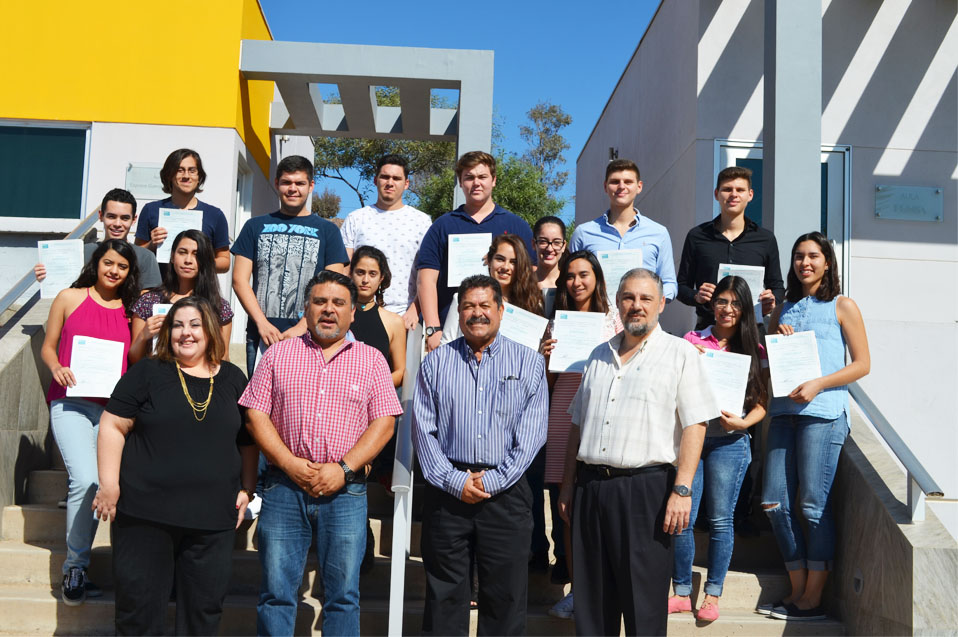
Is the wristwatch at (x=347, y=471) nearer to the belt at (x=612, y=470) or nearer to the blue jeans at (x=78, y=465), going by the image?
the belt at (x=612, y=470)

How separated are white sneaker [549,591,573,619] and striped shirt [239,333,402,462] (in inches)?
61.9

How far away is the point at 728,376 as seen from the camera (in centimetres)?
507

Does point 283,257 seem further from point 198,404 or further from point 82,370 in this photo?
point 198,404

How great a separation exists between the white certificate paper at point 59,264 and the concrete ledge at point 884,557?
5429 mm

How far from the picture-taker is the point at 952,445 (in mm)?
8977

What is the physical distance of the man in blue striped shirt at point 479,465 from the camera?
4.20 meters

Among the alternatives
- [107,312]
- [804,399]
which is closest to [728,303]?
[804,399]

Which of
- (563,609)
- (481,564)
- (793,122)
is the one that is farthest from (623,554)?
(793,122)

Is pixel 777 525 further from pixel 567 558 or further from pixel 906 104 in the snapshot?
pixel 906 104

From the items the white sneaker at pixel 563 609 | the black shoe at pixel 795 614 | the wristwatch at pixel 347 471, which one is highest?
the wristwatch at pixel 347 471

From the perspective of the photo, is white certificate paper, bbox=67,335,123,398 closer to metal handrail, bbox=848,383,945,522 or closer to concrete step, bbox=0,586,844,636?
concrete step, bbox=0,586,844,636

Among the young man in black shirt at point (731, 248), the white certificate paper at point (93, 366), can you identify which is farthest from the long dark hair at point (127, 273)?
the young man in black shirt at point (731, 248)

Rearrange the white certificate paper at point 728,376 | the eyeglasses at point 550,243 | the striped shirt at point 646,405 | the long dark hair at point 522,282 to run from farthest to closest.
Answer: the eyeglasses at point 550,243 < the long dark hair at point 522,282 < the white certificate paper at point 728,376 < the striped shirt at point 646,405

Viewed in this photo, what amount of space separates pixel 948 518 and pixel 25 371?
8.44 m
